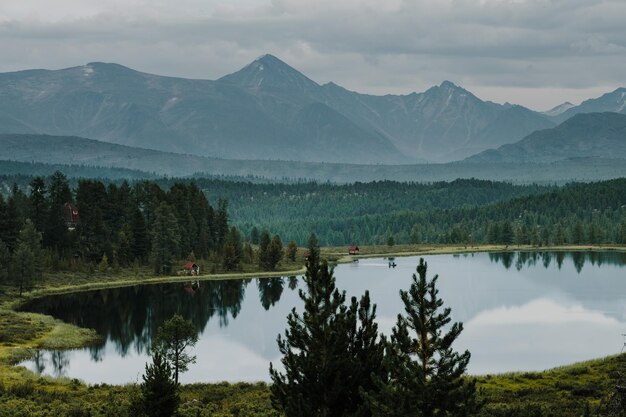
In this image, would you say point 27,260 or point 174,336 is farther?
point 27,260

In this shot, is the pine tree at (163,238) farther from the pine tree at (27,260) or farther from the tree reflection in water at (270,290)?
the pine tree at (27,260)

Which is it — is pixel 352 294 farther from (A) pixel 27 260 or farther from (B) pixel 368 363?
(B) pixel 368 363

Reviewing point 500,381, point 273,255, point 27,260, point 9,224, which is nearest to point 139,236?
point 273,255

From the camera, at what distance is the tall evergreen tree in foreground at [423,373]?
116 feet

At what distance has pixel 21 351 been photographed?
85.5 meters

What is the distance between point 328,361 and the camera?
1507 inches

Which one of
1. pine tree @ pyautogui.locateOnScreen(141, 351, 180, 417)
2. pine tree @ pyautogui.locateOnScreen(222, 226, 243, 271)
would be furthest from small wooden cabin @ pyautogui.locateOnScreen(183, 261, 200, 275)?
pine tree @ pyautogui.locateOnScreen(141, 351, 180, 417)

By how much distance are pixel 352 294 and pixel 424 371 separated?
96350 mm

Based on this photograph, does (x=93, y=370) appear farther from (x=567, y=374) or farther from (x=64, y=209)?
(x=64, y=209)

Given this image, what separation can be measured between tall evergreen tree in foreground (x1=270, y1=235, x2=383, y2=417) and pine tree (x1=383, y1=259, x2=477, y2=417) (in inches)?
80.3

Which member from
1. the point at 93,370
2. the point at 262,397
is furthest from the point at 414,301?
the point at 93,370

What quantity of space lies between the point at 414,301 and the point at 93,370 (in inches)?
1990

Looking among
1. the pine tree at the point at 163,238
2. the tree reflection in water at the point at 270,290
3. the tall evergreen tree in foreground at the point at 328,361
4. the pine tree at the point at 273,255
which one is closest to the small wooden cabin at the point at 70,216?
the pine tree at the point at 163,238

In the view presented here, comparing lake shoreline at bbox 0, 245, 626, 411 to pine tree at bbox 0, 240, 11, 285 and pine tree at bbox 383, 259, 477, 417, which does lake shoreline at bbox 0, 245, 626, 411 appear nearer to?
pine tree at bbox 383, 259, 477, 417
